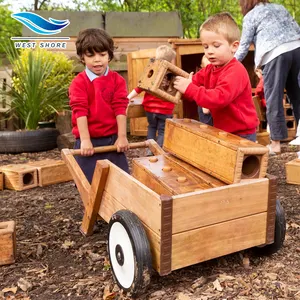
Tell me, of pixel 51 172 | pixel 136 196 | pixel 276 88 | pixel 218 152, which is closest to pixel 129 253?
pixel 136 196

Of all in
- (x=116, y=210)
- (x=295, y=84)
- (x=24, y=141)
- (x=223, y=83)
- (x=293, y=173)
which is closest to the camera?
(x=116, y=210)

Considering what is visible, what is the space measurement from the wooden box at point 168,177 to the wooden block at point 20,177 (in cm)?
178

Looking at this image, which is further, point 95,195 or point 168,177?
point 95,195

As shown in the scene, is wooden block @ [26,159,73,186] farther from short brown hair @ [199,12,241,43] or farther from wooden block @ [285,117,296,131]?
wooden block @ [285,117,296,131]

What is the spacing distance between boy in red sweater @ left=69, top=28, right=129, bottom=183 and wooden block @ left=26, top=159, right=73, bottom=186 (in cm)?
111

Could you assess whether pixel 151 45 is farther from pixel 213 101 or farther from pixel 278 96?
pixel 213 101

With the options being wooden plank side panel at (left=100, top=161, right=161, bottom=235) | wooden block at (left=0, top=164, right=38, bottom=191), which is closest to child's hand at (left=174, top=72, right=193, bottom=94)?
wooden plank side panel at (left=100, top=161, right=161, bottom=235)

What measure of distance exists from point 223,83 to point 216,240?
34.7 inches

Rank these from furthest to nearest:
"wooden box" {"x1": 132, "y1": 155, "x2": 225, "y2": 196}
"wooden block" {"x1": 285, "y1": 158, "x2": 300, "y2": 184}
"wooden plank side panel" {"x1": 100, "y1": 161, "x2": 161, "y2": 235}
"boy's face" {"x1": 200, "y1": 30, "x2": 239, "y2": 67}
Result: "wooden block" {"x1": 285, "y1": 158, "x2": 300, "y2": 184}, "boy's face" {"x1": 200, "y1": 30, "x2": 239, "y2": 67}, "wooden box" {"x1": 132, "y1": 155, "x2": 225, "y2": 196}, "wooden plank side panel" {"x1": 100, "y1": 161, "x2": 161, "y2": 235}

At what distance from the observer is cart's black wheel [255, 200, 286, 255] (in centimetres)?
235

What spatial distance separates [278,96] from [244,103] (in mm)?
2439

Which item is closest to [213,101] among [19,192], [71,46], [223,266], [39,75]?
[223,266]

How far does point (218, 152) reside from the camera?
225 centimetres

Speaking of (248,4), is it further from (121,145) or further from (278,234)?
(278,234)
